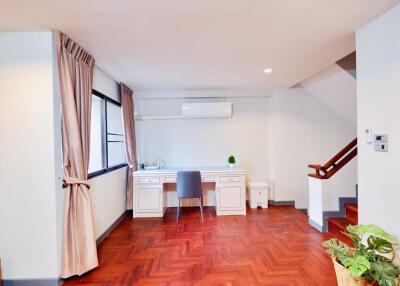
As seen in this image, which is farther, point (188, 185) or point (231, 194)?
point (231, 194)

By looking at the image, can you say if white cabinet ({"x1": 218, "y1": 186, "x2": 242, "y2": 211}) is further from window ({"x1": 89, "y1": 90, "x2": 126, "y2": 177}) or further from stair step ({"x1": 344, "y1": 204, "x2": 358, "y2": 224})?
window ({"x1": 89, "y1": 90, "x2": 126, "y2": 177})

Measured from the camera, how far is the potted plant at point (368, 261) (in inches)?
58.4

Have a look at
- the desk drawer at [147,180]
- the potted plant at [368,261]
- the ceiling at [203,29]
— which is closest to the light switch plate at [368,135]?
the potted plant at [368,261]

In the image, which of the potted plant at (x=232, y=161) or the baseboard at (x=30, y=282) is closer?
the baseboard at (x=30, y=282)

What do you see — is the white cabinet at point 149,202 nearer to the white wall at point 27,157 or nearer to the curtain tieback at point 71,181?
the curtain tieback at point 71,181

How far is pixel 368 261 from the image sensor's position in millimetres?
1532

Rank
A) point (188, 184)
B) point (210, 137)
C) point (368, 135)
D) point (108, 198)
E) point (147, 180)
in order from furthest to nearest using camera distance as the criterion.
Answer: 1. point (210, 137)
2. point (147, 180)
3. point (188, 184)
4. point (108, 198)
5. point (368, 135)

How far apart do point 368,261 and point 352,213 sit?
1.70 metres

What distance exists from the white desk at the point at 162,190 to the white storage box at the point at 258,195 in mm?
421

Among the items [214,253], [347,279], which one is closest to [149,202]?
[214,253]

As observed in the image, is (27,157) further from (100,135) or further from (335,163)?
(335,163)

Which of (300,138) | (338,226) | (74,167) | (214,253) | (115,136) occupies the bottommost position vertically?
(214,253)

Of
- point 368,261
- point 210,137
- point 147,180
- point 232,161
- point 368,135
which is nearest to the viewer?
point 368,261

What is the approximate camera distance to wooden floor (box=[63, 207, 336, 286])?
2125mm
